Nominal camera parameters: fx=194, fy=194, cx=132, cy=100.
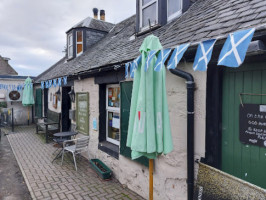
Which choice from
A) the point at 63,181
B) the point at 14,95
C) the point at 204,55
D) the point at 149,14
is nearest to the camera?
the point at 204,55

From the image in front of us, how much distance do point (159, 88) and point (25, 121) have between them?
44.6 ft

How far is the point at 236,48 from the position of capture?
5.85 feet

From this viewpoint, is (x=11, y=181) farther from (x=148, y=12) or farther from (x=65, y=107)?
(x=148, y=12)

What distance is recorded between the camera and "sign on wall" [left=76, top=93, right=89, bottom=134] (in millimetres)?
6707

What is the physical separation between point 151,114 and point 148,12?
14.1ft

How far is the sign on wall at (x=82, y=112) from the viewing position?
22.0 feet

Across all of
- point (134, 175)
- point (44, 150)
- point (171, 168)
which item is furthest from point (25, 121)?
point (171, 168)

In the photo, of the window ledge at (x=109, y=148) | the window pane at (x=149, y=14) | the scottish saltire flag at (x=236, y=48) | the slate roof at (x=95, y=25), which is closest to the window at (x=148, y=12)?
the window pane at (x=149, y=14)

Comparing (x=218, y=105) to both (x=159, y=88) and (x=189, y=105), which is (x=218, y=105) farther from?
(x=159, y=88)

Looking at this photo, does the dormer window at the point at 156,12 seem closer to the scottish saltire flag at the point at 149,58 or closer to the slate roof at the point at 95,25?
the scottish saltire flag at the point at 149,58

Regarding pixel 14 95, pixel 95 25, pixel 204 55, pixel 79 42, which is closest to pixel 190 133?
pixel 204 55

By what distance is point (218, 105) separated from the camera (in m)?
2.99

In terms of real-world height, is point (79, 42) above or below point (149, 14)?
above

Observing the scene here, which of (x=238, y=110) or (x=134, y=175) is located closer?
(x=238, y=110)
